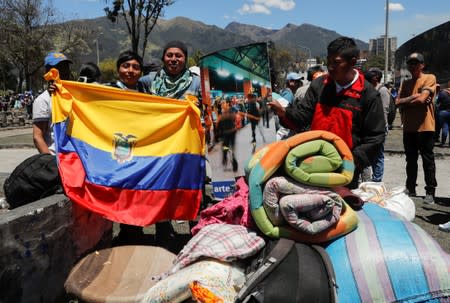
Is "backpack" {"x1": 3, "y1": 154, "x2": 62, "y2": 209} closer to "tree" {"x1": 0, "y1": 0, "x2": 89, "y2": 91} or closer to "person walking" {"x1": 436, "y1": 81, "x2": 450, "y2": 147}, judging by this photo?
"person walking" {"x1": 436, "y1": 81, "x2": 450, "y2": 147}

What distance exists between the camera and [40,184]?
10.9 feet

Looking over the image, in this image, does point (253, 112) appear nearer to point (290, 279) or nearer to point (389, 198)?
point (389, 198)

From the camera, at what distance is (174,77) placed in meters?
4.07

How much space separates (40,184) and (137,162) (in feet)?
2.46

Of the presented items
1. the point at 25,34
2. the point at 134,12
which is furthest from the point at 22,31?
the point at 134,12

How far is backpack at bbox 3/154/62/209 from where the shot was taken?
10.8ft

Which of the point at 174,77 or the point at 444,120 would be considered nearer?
the point at 174,77

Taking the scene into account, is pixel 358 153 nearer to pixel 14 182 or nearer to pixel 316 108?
pixel 316 108

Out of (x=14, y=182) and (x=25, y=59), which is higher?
(x=25, y=59)

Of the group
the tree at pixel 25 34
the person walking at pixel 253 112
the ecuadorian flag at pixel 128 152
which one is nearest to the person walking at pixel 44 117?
the ecuadorian flag at pixel 128 152

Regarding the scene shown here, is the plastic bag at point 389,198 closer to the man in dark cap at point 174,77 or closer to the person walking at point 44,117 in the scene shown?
the man in dark cap at point 174,77

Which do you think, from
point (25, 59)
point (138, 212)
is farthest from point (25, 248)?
point (25, 59)

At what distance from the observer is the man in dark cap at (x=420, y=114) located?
5.59 m

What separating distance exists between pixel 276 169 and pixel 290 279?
0.63 metres
